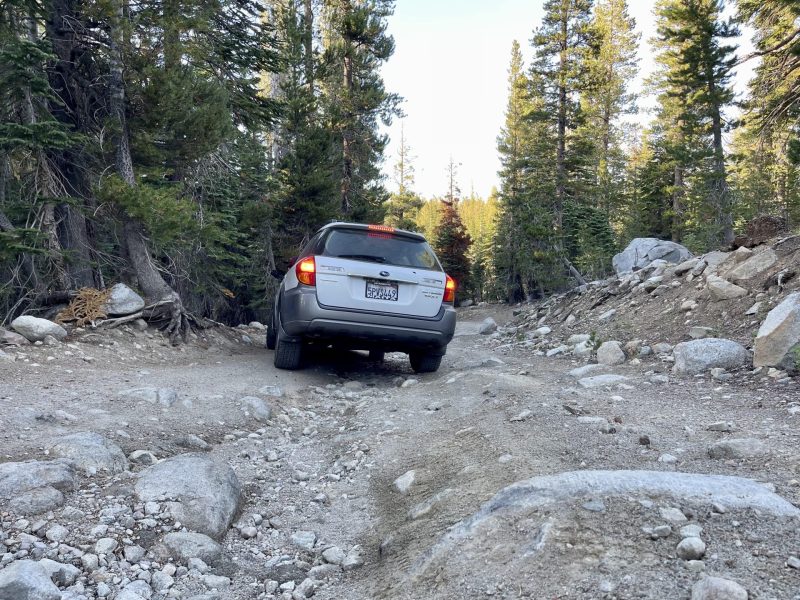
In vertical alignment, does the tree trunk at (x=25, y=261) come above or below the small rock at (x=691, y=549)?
above

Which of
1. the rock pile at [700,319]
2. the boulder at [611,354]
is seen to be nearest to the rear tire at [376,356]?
the rock pile at [700,319]

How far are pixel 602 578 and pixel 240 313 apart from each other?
65.9ft

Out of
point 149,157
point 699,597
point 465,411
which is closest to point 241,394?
point 465,411

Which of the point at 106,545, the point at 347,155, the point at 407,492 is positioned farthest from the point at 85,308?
the point at 347,155

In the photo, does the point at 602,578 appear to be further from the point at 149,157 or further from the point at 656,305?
the point at 149,157

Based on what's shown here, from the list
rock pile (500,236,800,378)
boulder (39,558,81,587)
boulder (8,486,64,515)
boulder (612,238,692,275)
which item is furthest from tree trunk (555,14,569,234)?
boulder (39,558,81,587)

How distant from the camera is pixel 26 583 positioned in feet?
6.30

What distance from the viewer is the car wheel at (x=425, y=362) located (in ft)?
24.8

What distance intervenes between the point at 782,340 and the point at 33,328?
873 cm

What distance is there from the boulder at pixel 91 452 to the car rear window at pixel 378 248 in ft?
12.1

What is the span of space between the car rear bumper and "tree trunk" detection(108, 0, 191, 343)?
109 inches

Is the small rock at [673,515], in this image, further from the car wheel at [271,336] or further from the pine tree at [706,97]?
the pine tree at [706,97]

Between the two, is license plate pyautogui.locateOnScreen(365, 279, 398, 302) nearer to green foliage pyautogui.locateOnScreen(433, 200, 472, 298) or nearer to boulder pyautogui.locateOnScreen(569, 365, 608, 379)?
boulder pyautogui.locateOnScreen(569, 365, 608, 379)

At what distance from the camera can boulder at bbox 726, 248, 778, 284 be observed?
7691 millimetres
